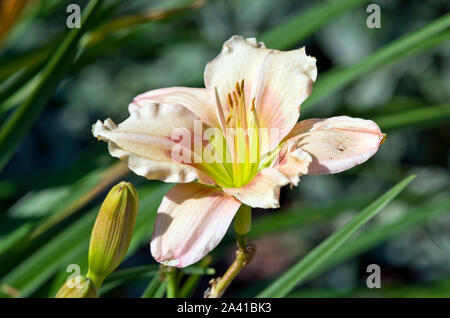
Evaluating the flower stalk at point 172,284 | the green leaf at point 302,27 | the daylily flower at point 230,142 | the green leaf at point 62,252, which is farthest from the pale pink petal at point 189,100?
the green leaf at point 302,27

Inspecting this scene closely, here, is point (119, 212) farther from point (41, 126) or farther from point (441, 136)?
point (41, 126)

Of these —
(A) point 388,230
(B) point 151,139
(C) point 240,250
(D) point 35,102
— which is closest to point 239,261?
(C) point 240,250

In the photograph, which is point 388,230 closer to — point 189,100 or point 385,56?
point 385,56

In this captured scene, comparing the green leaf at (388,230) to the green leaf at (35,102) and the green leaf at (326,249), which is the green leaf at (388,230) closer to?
the green leaf at (326,249)

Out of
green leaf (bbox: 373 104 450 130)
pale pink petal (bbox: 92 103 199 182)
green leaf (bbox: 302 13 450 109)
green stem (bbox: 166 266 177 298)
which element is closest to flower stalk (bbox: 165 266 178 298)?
green stem (bbox: 166 266 177 298)

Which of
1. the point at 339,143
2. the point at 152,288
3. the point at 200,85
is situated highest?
the point at 200,85

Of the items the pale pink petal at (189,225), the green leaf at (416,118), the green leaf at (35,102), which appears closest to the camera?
the pale pink petal at (189,225)
